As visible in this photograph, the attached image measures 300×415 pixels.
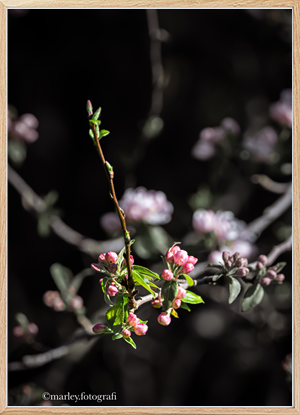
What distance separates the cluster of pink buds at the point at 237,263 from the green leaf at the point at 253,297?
5cm

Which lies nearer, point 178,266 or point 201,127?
point 178,266

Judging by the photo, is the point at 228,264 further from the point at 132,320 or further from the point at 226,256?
the point at 132,320

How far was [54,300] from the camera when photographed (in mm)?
751

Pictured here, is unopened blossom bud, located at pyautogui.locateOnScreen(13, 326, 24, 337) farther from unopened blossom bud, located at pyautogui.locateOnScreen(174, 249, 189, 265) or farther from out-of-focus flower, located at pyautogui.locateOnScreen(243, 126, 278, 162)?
out-of-focus flower, located at pyautogui.locateOnScreen(243, 126, 278, 162)

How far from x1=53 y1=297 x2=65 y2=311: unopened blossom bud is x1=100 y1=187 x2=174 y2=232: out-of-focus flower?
0.20m

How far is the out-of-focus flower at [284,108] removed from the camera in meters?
0.74

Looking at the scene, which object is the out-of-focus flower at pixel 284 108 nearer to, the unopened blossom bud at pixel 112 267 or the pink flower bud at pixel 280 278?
the pink flower bud at pixel 280 278

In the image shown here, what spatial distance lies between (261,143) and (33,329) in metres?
0.67

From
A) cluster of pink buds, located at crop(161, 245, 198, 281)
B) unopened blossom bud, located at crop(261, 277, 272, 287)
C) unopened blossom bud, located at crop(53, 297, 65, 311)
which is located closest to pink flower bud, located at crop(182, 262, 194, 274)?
cluster of pink buds, located at crop(161, 245, 198, 281)

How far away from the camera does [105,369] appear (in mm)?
737

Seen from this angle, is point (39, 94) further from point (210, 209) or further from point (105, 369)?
point (105, 369)

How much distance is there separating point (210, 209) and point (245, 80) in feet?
0.99

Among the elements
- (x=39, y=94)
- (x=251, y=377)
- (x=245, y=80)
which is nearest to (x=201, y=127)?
(x=245, y=80)

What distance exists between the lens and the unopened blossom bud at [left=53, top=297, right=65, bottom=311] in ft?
2.45
